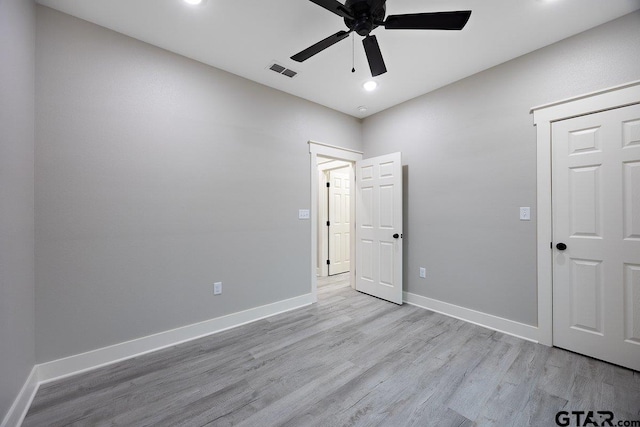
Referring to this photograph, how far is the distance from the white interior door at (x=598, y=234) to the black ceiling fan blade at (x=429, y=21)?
1553 mm

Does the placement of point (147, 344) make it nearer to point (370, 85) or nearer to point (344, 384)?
point (344, 384)

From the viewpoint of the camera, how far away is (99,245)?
2.08 meters

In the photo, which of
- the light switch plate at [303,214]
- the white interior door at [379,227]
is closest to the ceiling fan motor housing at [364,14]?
the white interior door at [379,227]

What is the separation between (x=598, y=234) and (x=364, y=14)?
2.55 meters

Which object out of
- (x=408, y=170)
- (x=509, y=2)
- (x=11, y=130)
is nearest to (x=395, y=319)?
(x=408, y=170)

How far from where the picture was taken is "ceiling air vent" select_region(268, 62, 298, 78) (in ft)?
8.73

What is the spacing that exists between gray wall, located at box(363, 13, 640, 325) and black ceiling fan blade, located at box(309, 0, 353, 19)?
1.99 m

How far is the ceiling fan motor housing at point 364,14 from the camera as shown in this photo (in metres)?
1.56

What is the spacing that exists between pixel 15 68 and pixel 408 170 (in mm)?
3637

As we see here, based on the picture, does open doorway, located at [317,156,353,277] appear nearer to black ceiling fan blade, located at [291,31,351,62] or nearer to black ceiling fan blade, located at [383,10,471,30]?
black ceiling fan blade, located at [291,31,351,62]

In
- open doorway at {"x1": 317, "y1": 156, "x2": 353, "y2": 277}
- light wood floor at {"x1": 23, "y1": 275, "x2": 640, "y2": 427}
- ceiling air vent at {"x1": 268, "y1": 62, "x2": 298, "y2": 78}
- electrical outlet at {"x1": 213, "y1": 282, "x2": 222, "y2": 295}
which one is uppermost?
ceiling air vent at {"x1": 268, "y1": 62, "x2": 298, "y2": 78}

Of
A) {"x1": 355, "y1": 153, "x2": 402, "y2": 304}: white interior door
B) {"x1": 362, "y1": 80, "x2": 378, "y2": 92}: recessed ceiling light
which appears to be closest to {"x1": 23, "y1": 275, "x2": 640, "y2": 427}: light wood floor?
{"x1": 355, "y1": 153, "x2": 402, "y2": 304}: white interior door

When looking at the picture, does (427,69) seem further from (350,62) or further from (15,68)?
(15,68)

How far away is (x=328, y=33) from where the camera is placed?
219 centimetres
